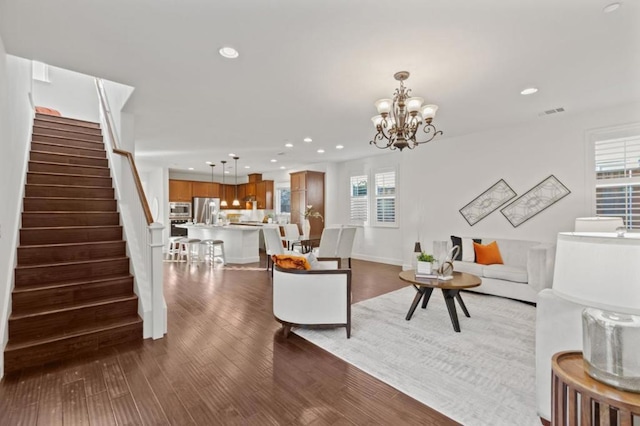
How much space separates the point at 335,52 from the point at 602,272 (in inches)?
96.4

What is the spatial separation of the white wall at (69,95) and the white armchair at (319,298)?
235 inches

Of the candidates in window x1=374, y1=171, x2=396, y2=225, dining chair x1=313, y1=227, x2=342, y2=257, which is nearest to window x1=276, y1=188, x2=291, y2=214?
window x1=374, y1=171, x2=396, y2=225

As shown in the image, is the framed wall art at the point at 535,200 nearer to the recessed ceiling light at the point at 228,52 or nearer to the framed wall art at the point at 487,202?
the framed wall art at the point at 487,202

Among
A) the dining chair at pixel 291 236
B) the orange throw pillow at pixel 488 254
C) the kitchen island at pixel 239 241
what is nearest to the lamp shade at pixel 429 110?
the orange throw pillow at pixel 488 254

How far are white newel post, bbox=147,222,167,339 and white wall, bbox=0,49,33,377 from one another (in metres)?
1.06

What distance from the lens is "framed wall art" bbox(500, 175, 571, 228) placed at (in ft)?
14.7

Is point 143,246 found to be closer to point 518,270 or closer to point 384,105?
point 384,105

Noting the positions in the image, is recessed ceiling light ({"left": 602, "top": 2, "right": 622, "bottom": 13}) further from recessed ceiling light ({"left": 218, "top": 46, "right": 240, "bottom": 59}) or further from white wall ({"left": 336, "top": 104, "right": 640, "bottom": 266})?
recessed ceiling light ({"left": 218, "top": 46, "right": 240, "bottom": 59})

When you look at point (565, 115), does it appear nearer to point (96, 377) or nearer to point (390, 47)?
point (390, 47)

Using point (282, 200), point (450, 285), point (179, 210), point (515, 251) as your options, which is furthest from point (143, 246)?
point (179, 210)

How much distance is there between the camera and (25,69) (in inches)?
142

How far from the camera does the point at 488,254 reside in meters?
4.58

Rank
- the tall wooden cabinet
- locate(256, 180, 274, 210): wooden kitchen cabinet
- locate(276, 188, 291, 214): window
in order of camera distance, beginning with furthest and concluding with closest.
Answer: locate(256, 180, 274, 210): wooden kitchen cabinet < locate(276, 188, 291, 214): window < the tall wooden cabinet

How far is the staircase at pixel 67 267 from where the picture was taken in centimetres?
262
